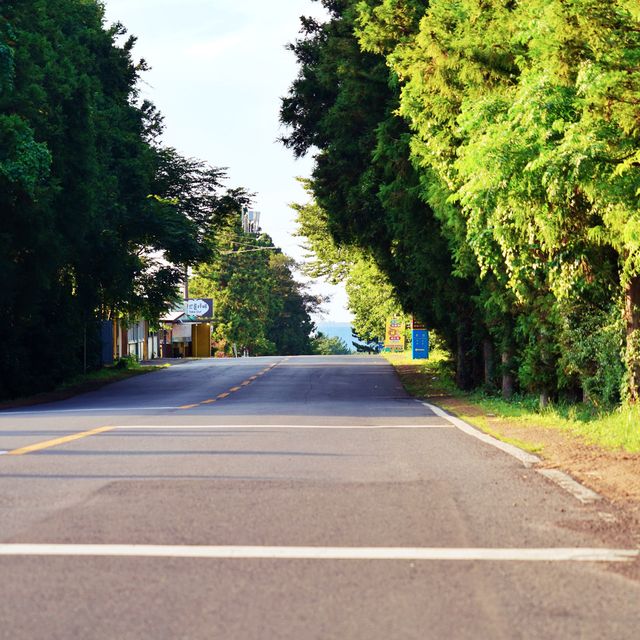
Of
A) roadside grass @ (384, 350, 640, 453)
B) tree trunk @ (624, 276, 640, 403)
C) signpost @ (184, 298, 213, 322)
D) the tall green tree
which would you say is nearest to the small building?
signpost @ (184, 298, 213, 322)

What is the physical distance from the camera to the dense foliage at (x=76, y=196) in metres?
26.4

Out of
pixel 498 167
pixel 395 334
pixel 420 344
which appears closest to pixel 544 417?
pixel 498 167

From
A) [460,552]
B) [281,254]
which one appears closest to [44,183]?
[460,552]

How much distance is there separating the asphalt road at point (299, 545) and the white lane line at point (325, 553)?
0.02 meters

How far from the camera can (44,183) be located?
2766 cm

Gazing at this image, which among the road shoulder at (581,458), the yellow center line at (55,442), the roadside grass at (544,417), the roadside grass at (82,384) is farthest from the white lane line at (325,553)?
the roadside grass at (82,384)

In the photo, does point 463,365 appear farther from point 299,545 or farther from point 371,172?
point 299,545

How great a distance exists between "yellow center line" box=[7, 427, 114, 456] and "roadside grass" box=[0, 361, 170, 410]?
11.6 metres

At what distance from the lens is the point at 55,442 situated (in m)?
13.0

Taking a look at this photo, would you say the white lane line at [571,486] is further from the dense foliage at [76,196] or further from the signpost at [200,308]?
the signpost at [200,308]

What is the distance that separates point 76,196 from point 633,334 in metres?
17.6

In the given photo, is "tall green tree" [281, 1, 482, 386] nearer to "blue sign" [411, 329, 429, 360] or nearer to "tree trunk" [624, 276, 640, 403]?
"tree trunk" [624, 276, 640, 403]

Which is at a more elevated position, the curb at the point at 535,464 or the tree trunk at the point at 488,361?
the tree trunk at the point at 488,361

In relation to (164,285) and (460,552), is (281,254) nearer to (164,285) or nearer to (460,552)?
(164,285)
